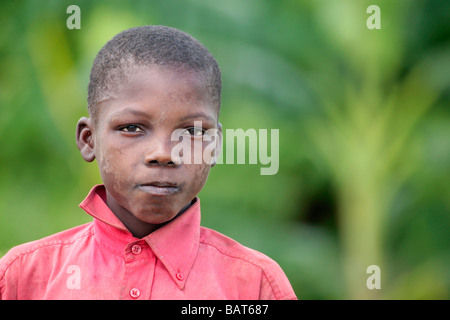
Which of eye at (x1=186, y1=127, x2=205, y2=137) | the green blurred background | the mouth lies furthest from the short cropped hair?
the green blurred background

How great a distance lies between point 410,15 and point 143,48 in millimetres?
3592

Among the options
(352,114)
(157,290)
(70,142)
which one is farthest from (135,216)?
(352,114)

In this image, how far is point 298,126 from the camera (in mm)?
4633

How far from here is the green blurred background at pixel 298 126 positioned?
4.06 metres

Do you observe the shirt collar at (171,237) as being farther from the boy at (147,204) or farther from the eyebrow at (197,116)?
the eyebrow at (197,116)

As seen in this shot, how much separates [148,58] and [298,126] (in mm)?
3138

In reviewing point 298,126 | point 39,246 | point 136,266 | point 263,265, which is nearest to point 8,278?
point 39,246

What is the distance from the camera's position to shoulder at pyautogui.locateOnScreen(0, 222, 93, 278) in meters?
1.67

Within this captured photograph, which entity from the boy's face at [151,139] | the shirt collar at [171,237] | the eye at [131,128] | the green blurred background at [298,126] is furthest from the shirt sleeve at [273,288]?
the green blurred background at [298,126]

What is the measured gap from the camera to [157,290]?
1.58m

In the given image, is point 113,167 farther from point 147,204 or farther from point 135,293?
point 135,293

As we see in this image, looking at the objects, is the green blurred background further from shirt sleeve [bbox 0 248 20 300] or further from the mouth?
the mouth
